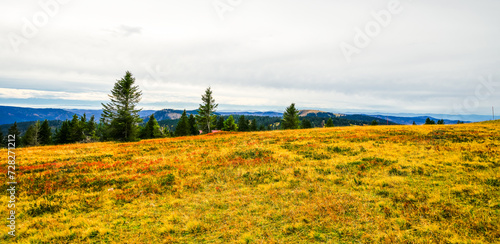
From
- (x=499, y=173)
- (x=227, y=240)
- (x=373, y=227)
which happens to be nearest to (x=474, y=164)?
(x=499, y=173)

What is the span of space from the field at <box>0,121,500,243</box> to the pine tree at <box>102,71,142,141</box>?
20.2 m

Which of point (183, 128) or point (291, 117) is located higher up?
point (291, 117)

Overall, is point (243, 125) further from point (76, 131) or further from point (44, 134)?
point (44, 134)

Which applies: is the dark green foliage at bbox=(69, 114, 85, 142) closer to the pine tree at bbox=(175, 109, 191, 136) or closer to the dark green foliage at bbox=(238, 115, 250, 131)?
the pine tree at bbox=(175, 109, 191, 136)

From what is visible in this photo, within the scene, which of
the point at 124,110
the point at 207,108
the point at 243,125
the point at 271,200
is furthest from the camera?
the point at 243,125

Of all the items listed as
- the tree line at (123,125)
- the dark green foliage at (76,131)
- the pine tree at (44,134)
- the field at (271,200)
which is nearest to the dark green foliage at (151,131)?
the tree line at (123,125)

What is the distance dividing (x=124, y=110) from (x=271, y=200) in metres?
34.3

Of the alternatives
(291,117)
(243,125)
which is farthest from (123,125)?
(291,117)

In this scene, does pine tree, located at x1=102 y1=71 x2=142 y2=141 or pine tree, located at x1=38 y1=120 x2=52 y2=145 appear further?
pine tree, located at x1=38 y1=120 x2=52 y2=145

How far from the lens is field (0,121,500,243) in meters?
6.17

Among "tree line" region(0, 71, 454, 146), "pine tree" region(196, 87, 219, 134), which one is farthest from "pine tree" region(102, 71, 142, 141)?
"pine tree" region(196, 87, 219, 134)

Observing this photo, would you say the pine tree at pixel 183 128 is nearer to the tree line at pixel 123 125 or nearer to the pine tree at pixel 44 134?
the tree line at pixel 123 125

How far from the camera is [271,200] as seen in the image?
8477 mm

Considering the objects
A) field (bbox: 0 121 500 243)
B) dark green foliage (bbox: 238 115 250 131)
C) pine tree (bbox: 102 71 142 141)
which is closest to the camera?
field (bbox: 0 121 500 243)
